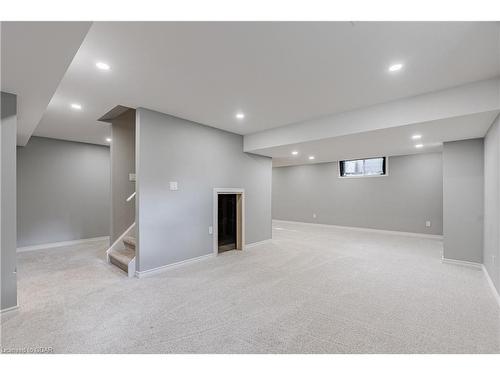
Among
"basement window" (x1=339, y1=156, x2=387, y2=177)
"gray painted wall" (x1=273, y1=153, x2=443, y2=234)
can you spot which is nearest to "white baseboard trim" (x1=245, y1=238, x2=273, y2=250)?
"gray painted wall" (x1=273, y1=153, x2=443, y2=234)

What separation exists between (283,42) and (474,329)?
10.3 ft

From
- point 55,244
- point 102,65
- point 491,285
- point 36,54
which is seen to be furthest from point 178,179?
point 491,285

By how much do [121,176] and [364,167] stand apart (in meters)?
7.14

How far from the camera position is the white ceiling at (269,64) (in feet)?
6.09

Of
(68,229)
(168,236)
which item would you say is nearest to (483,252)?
(168,236)

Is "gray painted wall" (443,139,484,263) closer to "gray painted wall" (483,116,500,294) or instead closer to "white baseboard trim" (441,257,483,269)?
"white baseboard trim" (441,257,483,269)

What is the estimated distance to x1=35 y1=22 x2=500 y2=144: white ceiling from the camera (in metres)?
1.86

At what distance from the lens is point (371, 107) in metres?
3.50

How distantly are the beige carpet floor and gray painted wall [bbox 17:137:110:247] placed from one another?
4.05 feet

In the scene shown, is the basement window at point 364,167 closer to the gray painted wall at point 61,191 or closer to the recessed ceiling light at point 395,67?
the recessed ceiling light at point 395,67

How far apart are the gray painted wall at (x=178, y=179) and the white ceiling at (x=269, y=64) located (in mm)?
449

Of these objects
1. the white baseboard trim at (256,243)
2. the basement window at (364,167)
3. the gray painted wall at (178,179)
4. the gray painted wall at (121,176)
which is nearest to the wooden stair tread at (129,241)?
the gray painted wall at (121,176)

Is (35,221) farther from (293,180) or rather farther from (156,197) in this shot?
Result: (293,180)

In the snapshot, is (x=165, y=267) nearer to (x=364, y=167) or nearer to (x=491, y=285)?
(x=491, y=285)
